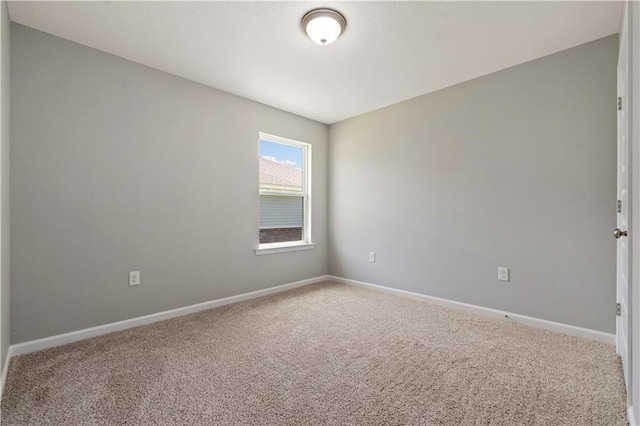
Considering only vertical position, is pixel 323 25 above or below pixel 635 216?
above

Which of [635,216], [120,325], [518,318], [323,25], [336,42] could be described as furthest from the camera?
[518,318]

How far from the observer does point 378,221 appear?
3682 millimetres

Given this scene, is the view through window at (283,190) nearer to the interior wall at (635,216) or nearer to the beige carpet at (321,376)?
the beige carpet at (321,376)

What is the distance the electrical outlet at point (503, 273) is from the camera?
268 centimetres

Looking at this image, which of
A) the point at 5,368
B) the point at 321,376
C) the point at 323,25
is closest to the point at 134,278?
the point at 5,368

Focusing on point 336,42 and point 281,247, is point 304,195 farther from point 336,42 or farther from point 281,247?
point 336,42

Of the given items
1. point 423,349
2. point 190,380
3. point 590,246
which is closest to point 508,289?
point 590,246

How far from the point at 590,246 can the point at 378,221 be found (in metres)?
1.95

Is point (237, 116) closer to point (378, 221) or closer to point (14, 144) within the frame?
point (14, 144)

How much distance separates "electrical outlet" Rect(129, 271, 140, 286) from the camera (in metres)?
2.53

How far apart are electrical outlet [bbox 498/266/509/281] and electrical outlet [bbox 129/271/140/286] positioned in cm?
322

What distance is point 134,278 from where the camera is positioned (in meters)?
2.55

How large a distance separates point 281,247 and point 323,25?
2.44 m

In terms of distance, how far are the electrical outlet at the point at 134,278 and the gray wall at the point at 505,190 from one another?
2.48 m
